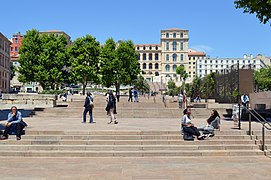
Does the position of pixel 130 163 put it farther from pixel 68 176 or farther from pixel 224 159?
pixel 224 159

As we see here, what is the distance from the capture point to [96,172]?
28.0 feet

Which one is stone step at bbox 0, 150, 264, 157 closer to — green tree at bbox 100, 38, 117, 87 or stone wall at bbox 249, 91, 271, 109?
stone wall at bbox 249, 91, 271, 109

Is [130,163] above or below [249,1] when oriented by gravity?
below

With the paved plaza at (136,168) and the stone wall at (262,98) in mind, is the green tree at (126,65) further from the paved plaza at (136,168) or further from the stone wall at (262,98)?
the paved plaza at (136,168)

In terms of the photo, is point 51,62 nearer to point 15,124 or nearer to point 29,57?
point 29,57

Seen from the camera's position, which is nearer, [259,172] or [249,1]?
[259,172]

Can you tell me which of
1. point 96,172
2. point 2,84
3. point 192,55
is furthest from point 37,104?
point 192,55

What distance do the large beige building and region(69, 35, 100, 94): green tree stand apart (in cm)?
8286

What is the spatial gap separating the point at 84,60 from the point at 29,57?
9.25 m

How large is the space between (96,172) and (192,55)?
167100mm

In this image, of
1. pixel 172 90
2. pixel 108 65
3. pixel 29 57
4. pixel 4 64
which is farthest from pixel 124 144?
pixel 172 90

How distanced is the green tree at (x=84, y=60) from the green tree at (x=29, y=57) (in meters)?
6.03

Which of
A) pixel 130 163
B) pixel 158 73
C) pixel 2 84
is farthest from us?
pixel 158 73

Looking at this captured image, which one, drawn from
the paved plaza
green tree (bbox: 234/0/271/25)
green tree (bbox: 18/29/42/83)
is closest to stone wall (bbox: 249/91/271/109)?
green tree (bbox: 234/0/271/25)
